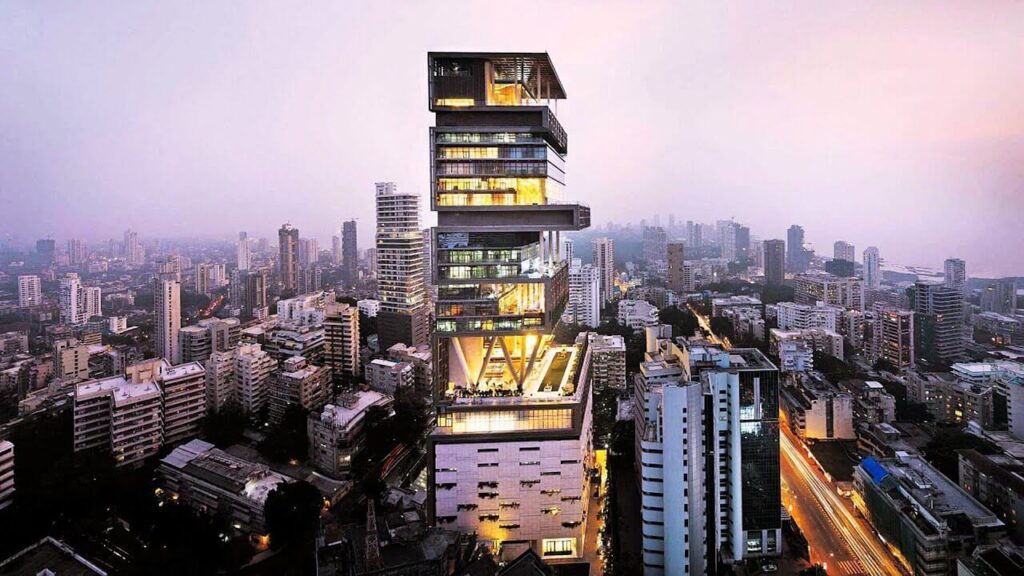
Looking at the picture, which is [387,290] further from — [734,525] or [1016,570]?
[1016,570]

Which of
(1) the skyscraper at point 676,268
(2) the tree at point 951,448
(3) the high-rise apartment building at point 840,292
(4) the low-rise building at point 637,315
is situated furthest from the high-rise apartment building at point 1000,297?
(2) the tree at point 951,448

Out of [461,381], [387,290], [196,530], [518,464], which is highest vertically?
[387,290]

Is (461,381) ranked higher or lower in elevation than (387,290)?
lower

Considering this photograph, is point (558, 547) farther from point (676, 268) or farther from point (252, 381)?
point (676, 268)

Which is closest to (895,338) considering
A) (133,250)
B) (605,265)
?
(605,265)

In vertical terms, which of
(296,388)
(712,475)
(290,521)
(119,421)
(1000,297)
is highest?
(1000,297)

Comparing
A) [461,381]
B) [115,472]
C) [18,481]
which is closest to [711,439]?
[461,381]

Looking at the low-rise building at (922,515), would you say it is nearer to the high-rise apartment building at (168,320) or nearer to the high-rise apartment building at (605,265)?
the high-rise apartment building at (168,320)
